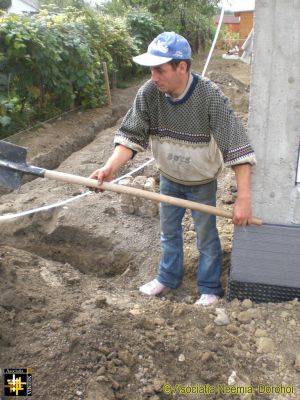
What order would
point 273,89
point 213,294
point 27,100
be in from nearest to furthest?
point 273,89 → point 213,294 → point 27,100

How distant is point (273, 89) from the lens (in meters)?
2.71

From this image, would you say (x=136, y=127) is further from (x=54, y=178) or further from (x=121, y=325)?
(x=121, y=325)

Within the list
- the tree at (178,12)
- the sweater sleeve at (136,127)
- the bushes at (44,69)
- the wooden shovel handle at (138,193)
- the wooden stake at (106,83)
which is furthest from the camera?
the tree at (178,12)

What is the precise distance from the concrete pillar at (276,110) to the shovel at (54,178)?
0.19 metres

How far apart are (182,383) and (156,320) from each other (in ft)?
1.50

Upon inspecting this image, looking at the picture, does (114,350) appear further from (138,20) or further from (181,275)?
(138,20)

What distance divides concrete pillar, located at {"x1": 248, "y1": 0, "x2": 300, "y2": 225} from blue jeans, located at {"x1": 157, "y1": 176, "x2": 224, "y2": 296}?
0.36 meters

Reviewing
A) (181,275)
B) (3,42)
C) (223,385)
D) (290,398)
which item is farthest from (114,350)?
(3,42)

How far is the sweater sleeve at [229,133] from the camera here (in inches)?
107

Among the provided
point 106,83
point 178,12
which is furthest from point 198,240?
→ point 178,12

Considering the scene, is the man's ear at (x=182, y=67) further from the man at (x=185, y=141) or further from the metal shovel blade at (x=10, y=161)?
the metal shovel blade at (x=10, y=161)

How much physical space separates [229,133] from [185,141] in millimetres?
304

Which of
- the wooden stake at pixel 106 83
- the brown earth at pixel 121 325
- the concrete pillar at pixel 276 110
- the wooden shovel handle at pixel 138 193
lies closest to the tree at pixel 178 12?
the wooden stake at pixel 106 83

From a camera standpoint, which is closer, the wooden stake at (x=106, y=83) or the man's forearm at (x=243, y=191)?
the man's forearm at (x=243, y=191)
